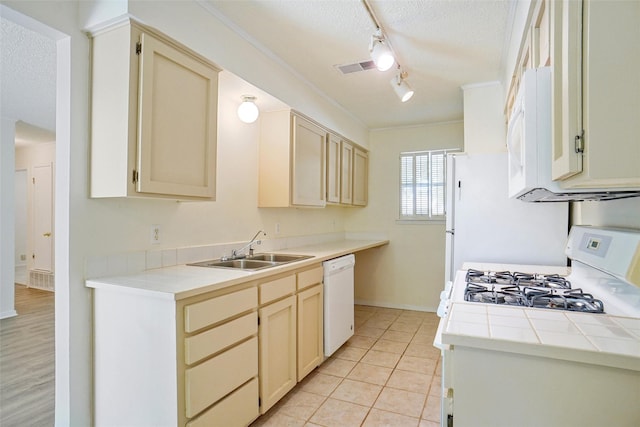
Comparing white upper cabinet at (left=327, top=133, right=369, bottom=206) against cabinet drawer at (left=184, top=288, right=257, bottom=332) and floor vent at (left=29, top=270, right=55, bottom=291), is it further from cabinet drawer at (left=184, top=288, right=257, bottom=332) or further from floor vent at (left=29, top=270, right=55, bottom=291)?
floor vent at (left=29, top=270, right=55, bottom=291)

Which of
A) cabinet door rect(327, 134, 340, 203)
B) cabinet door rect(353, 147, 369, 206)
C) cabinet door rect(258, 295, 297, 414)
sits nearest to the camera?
cabinet door rect(258, 295, 297, 414)

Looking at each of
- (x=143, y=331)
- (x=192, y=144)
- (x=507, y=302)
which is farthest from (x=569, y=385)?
(x=192, y=144)

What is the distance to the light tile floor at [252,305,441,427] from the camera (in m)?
2.07

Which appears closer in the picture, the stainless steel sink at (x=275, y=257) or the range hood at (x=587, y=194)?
the range hood at (x=587, y=194)

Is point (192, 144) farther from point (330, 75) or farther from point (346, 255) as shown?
point (346, 255)

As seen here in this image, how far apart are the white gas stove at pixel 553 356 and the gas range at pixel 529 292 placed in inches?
0.5

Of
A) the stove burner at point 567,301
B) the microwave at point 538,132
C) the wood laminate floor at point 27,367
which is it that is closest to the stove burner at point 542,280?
the stove burner at point 567,301

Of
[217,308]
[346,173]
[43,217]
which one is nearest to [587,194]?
[217,308]

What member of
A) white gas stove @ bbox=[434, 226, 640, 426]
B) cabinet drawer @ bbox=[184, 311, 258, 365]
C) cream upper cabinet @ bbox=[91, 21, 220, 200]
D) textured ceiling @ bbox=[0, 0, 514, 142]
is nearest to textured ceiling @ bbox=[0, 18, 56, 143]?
textured ceiling @ bbox=[0, 0, 514, 142]

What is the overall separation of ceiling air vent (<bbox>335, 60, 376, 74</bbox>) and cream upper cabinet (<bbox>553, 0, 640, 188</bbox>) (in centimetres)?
195

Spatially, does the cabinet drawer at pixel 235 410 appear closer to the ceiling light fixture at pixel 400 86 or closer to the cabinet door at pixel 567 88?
the cabinet door at pixel 567 88

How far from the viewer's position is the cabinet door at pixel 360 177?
4324mm

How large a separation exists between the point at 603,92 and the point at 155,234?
6.96 feet

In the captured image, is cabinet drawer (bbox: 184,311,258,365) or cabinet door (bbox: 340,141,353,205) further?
cabinet door (bbox: 340,141,353,205)
